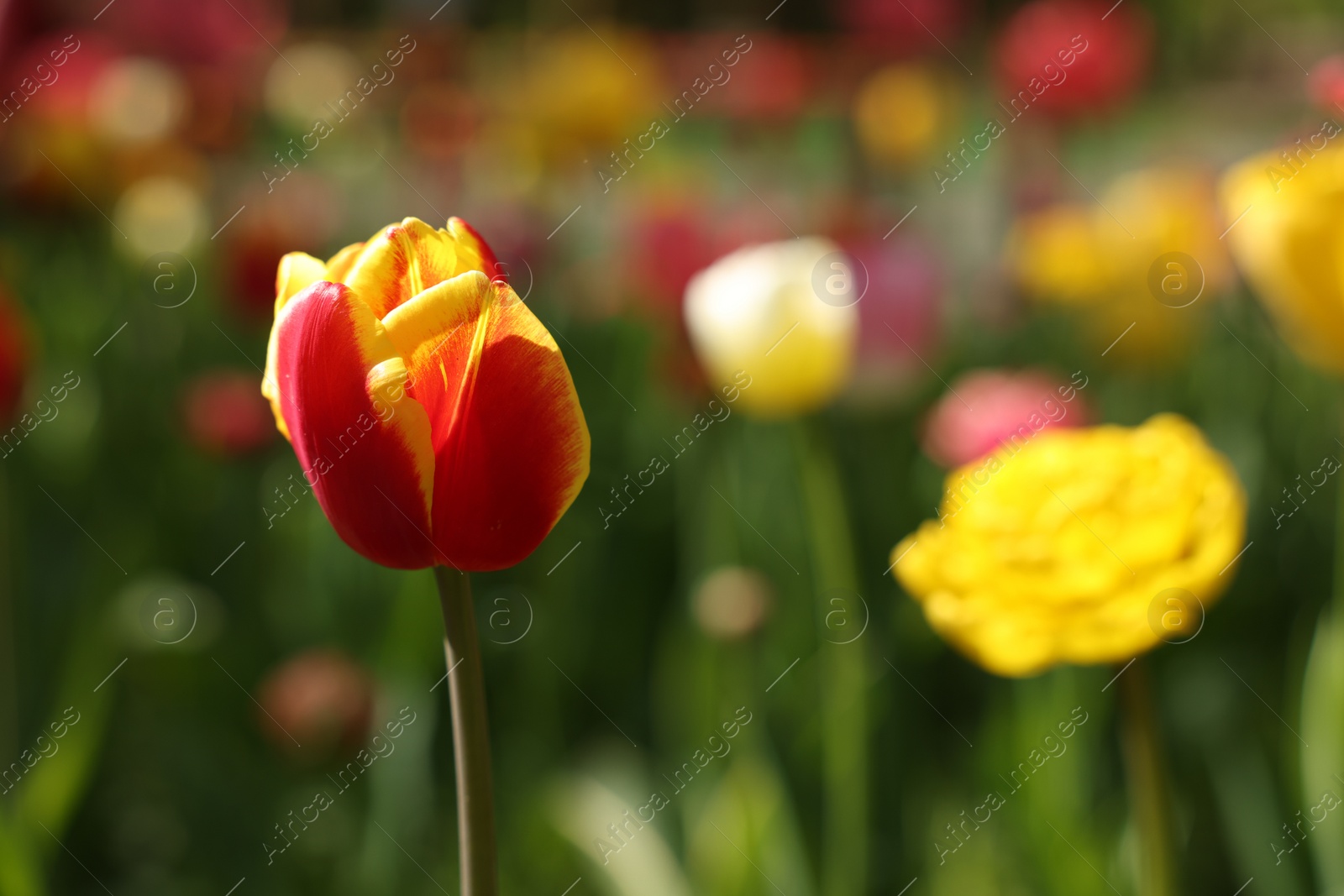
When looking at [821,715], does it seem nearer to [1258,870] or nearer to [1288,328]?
[1258,870]

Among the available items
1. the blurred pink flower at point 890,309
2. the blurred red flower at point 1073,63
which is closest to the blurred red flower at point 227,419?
the blurred pink flower at point 890,309

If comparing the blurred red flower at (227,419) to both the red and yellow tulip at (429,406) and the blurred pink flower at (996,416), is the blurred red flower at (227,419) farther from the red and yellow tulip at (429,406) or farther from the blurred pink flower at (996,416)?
the red and yellow tulip at (429,406)

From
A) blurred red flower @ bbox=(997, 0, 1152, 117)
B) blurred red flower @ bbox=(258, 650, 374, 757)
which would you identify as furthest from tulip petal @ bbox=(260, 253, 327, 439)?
blurred red flower @ bbox=(997, 0, 1152, 117)

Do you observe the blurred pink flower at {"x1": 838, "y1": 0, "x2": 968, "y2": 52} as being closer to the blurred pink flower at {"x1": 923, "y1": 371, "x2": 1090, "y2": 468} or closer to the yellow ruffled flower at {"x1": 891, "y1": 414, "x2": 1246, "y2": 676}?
the blurred pink flower at {"x1": 923, "y1": 371, "x2": 1090, "y2": 468}

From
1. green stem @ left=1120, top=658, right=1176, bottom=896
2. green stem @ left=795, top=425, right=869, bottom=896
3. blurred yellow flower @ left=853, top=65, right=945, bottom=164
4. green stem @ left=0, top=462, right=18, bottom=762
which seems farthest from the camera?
blurred yellow flower @ left=853, top=65, right=945, bottom=164

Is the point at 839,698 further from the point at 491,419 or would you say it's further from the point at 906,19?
the point at 906,19

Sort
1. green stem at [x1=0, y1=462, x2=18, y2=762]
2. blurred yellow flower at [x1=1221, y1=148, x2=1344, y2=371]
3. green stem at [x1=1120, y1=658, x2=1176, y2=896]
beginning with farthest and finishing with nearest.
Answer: green stem at [x1=0, y1=462, x2=18, y2=762] < blurred yellow flower at [x1=1221, y1=148, x2=1344, y2=371] < green stem at [x1=1120, y1=658, x2=1176, y2=896]
